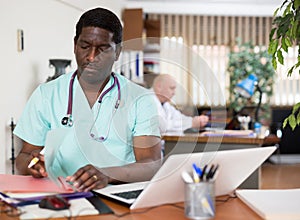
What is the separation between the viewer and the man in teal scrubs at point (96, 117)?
5.17 feet

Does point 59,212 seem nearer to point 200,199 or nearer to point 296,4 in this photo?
point 200,199

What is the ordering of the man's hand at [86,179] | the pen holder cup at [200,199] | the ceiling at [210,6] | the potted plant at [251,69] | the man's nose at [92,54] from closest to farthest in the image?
the pen holder cup at [200,199], the man's hand at [86,179], the man's nose at [92,54], the potted plant at [251,69], the ceiling at [210,6]

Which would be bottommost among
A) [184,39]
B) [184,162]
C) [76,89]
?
[184,162]

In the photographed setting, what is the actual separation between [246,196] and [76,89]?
2.29 ft

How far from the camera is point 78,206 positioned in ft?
3.94

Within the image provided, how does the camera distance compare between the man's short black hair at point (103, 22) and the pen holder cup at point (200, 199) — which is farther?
the man's short black hair at point (103, 22)

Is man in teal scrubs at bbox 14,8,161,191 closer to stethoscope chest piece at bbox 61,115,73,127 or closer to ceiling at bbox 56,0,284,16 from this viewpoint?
stethoscope chest piece at bbox 61,115,73,127

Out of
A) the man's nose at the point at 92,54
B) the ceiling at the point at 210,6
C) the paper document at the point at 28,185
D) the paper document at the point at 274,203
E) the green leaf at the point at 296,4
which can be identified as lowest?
the paper document at the point at 274,203

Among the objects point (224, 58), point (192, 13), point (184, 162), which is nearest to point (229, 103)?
point (224, 58)

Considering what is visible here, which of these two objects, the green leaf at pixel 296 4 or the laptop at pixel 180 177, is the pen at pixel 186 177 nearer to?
the laptop at pixel 180 177

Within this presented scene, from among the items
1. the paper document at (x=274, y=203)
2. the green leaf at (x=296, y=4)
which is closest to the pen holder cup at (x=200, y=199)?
the paper document at (x=274, y=203)

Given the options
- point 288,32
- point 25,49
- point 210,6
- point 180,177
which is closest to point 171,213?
point 180,177

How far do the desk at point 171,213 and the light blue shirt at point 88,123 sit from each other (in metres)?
0.34

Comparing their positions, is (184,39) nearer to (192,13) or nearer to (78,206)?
(192,13)
